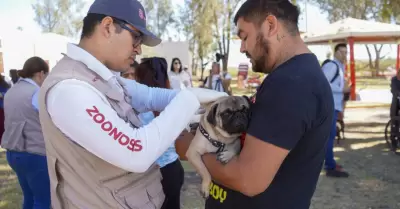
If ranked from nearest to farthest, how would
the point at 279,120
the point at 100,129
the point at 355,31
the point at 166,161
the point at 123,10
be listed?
the point at 100,129 → the point at 279,120 → the point at 123,10 → the point at 166,161 → the point at 355,31

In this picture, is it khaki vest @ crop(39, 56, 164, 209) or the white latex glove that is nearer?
khaki vest @ crop(39, 56, 164, 209)

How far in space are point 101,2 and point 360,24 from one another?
14175mm

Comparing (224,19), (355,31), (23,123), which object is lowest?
(23,123)

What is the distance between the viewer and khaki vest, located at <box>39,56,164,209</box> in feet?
5.45

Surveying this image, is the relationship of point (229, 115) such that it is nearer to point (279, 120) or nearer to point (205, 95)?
point (205, 95)

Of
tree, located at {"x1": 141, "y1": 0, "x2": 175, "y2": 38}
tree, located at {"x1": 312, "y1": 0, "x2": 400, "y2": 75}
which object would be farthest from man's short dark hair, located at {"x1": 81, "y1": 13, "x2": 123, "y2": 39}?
tree, located at {"x1": 141, "y1": 0, "x2": 175, "y2": 38}

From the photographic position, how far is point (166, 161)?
3662mm

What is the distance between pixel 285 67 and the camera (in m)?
1.78

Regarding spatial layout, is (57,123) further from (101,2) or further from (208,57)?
(208,57)

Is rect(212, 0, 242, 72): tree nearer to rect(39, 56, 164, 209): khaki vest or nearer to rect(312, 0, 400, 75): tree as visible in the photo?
rect(312, 0, 400, 75): tree

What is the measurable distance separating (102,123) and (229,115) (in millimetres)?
832

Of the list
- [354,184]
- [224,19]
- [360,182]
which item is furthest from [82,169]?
[224,19]

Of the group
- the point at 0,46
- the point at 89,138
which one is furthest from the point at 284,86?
the point at 0,46

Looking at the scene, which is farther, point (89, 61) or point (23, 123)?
point (23, 123)
